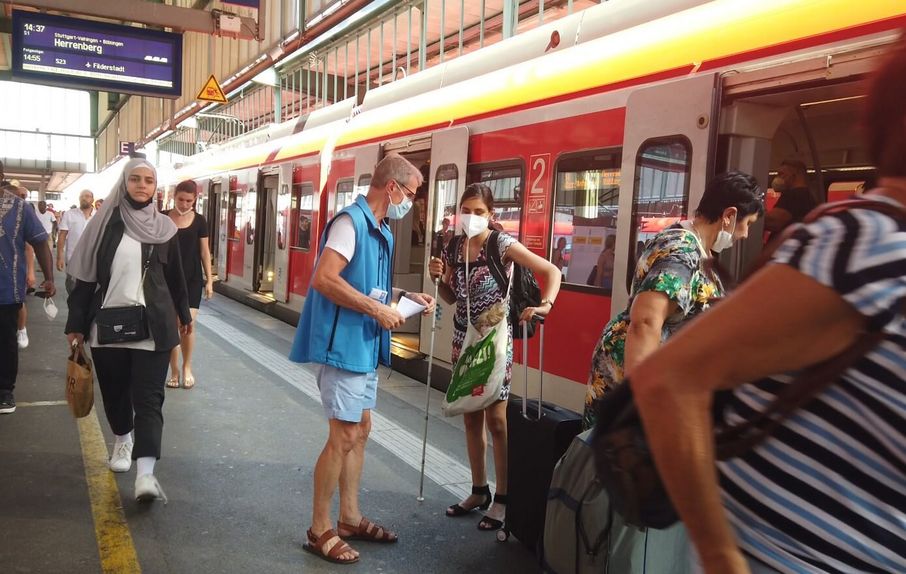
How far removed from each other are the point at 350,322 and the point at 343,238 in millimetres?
359

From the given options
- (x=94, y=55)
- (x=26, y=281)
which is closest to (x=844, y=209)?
(x=26, y=281)

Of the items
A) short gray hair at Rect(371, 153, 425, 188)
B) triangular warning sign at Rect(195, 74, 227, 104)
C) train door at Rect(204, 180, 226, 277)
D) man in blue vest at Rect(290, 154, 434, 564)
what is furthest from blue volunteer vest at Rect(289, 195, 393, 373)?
train door at Rect(204, 180, 226, 277)

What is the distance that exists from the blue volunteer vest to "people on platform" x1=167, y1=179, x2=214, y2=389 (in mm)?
3037

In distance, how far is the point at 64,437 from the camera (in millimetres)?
4797

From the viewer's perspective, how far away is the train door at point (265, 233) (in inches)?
504

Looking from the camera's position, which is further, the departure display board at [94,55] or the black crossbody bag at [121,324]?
the departure display board at [94,55]

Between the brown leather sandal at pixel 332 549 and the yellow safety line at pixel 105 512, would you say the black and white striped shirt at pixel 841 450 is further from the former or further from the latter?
the yellow safety line at pixel 105 512

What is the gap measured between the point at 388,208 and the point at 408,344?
4.90 meters

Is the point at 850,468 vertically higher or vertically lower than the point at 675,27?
lower

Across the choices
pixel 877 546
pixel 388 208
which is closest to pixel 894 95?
pixel 877 546

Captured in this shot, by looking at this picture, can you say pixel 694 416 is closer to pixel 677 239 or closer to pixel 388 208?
pixel 677 239

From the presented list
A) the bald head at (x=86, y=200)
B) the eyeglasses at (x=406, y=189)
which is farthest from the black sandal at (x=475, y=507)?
the bald head at (x=86, y=200)

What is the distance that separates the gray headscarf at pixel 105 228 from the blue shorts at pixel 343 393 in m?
1.39

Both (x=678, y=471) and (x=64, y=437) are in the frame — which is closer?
(x=678, y=471)
